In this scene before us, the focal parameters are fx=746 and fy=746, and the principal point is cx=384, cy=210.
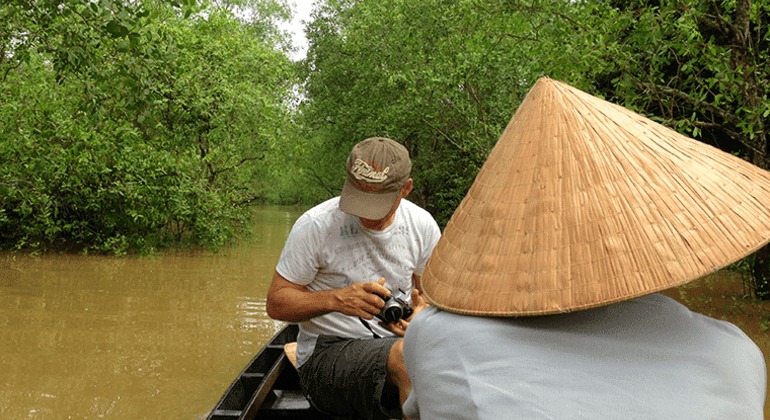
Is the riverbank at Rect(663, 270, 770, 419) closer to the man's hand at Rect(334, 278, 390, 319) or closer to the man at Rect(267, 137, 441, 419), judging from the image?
the man at Rect(267, 137, 441, 419)

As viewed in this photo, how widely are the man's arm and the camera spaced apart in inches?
0.9

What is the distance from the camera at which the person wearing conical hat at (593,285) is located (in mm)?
1311

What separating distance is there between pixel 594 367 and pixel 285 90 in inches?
824

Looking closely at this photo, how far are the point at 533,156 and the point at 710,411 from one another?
1.92 ft

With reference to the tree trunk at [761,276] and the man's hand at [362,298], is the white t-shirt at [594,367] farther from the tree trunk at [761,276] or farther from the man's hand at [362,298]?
the tree trunk at [761,276]

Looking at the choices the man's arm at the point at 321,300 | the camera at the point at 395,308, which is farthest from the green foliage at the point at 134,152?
the camera at the point at 395,308

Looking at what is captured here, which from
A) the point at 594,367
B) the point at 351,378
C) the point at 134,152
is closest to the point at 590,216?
the point at 594,367

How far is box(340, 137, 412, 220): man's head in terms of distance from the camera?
9.96 feet

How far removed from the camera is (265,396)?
4.05 meters

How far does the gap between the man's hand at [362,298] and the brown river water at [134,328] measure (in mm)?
4335

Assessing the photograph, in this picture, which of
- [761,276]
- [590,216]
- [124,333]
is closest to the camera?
[590,216]

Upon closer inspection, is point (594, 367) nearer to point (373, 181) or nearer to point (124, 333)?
point (373, 181)

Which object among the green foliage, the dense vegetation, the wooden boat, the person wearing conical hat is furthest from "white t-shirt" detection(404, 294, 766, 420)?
the green foliage

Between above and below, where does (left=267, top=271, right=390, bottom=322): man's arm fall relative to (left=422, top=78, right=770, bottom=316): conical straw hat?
below
